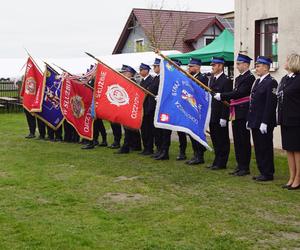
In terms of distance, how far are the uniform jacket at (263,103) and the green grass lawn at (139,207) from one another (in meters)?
0.92

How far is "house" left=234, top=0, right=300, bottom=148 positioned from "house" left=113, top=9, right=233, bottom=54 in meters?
20.9

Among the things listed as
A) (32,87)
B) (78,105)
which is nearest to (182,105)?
(78,105)

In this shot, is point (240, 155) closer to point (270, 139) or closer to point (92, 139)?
point (270, 139)

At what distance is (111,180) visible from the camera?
8.84 metres

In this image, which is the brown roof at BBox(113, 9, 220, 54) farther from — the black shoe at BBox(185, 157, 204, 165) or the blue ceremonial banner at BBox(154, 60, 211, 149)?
the blue ceremonial banner at BBox(154, 60, 211, 149)

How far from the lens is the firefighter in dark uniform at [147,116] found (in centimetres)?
1120

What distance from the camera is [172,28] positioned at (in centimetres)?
3744

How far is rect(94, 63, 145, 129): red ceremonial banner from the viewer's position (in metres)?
11.0

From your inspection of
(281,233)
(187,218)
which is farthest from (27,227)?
(281,233)

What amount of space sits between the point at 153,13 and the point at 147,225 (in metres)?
32.6

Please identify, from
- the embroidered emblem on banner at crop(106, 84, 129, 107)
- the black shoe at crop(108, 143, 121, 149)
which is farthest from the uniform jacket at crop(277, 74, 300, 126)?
the black shoe at crop(108, 143, 121, 149)

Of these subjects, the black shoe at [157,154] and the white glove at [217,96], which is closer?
the white glove at [217,96]

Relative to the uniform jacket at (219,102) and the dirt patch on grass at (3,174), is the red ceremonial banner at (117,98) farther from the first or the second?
the dirt patch on grass at (3,174)

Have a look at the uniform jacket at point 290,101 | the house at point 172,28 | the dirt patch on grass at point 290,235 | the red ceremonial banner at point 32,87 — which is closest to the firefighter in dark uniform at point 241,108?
the uniform jacket at point 290,101
